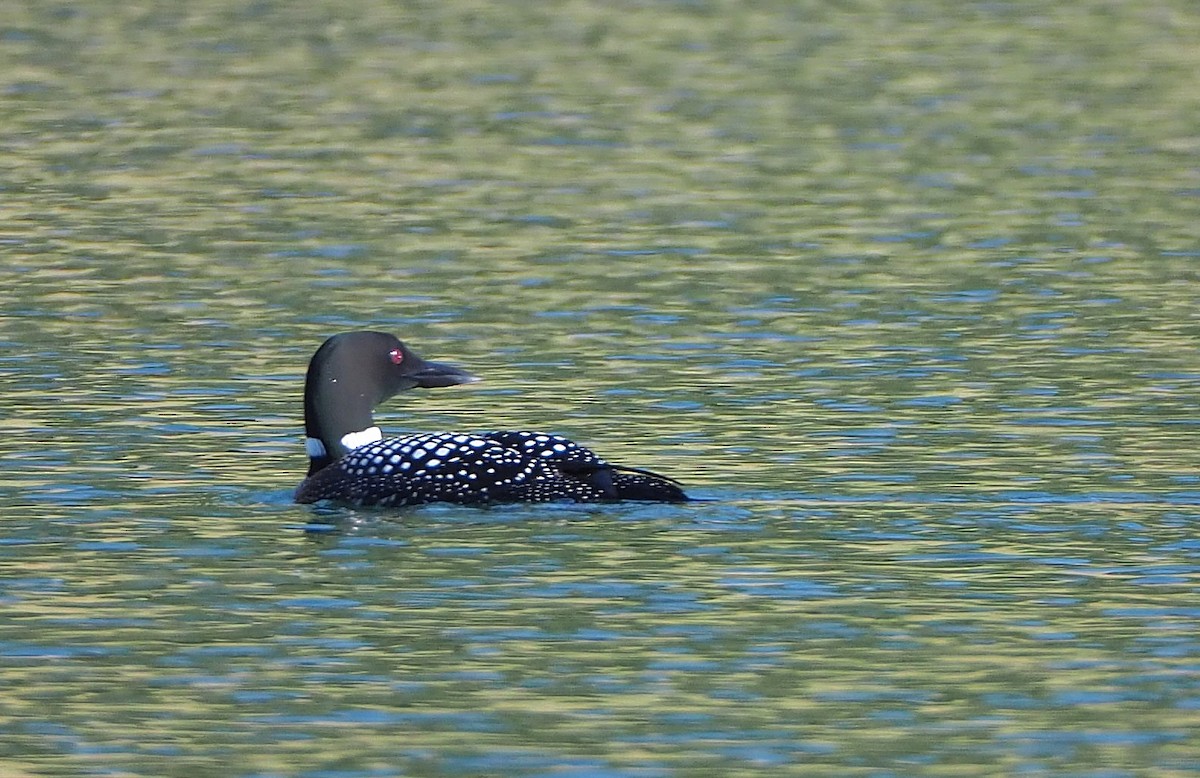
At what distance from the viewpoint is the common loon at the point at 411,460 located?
11.4 meters

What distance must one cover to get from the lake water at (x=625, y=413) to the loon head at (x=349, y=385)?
32cm

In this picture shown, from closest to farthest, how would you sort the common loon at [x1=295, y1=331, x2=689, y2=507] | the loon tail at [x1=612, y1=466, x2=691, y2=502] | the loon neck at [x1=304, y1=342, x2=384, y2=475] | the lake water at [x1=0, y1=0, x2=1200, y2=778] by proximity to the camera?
the lake water at [x1=0, y1=0, x2=1200, y2=778] → the loon tail at [x1=612, y1=466, x2=691, y2=502] → the common loon at [x1=295, y1=331, x2=689, y2=507] → the loon neck at [x1=304, y1=342, x2=384, y2=475]

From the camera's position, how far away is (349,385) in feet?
40.3

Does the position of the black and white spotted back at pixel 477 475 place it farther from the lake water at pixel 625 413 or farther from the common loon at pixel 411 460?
the lake water at pixel 625 413

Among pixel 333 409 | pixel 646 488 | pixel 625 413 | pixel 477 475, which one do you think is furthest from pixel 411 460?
pixel 625 413

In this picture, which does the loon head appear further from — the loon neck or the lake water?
the lake water

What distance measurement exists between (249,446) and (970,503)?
3.24 m

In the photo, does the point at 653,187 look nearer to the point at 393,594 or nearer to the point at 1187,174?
the point at 1187,174

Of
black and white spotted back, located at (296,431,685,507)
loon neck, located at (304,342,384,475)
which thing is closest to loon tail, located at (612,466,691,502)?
black and white spotted back, located at (296,431,685,507)

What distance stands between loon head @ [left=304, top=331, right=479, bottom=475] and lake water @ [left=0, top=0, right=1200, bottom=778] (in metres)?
0.32

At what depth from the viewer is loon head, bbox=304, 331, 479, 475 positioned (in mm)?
12195

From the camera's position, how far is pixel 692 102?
2681 cm

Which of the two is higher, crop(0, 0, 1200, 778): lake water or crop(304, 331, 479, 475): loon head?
crop(304, 331, 479, 475): loon head

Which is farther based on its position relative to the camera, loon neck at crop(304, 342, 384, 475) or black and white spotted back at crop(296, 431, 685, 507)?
loon neck at crop(304, 342, 384, 475)
